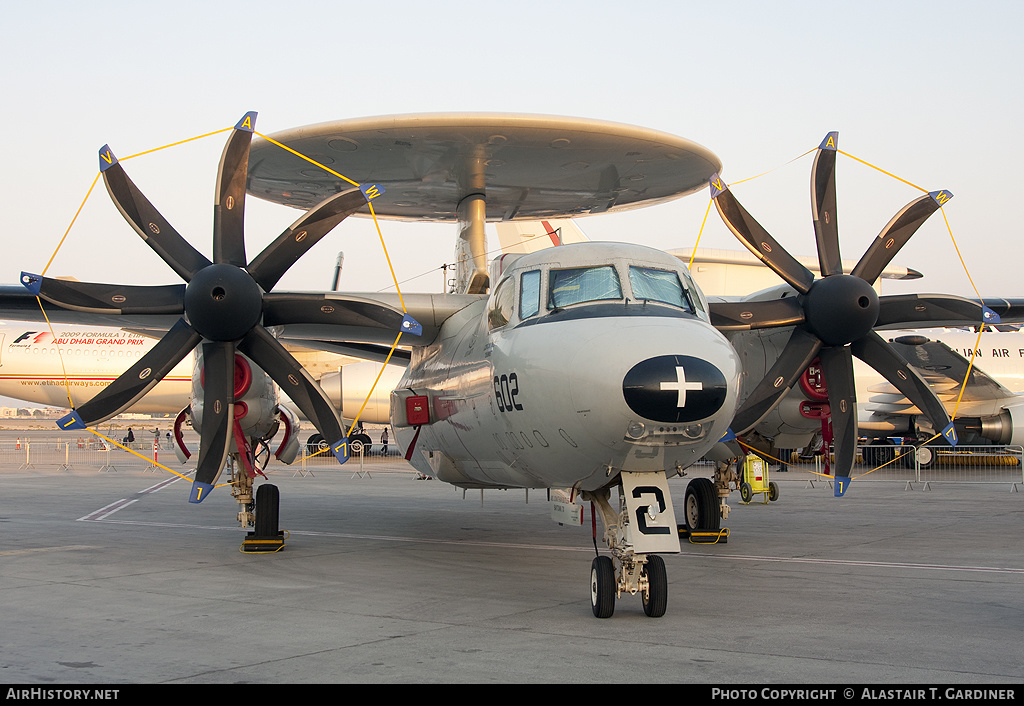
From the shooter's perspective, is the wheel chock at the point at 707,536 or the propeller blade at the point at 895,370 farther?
the wheel chock at the point at 707,536

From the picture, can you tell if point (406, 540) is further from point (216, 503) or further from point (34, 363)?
point (34, 363)

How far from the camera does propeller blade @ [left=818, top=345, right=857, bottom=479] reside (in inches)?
482

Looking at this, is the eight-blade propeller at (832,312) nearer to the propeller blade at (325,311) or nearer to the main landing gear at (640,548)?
the main landing gear at (640,548)

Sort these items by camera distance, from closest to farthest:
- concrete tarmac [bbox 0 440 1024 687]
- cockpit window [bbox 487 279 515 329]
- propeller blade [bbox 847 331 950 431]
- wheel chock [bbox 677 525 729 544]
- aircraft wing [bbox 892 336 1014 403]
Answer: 1. concrete tarmac [bbox 0 440 1024 687]
2. cockpit window [bbox 487 279 515 329]
3. propeller blade [bbox 847 331 950 431]
4. wheel chock [bbox 677 525 729 544]
5. aircraft wing [bbox 892 336 1014 403]

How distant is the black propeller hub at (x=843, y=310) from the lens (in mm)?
12414

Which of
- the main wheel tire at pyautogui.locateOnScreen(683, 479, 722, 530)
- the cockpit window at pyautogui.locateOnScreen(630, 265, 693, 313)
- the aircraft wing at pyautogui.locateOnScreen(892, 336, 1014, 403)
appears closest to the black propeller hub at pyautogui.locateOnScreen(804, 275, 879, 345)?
the main wheel tire at pyautogui.locateOnScreen(683, 479, 722, 530)

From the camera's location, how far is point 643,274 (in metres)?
9.17

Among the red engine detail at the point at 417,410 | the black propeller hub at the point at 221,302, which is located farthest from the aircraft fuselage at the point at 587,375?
the black propeller hub at the point at 221,302

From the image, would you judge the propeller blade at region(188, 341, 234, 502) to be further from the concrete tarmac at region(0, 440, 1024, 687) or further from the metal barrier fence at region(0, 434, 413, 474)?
the metal barrier fence at region(0, 434, 413, 474)

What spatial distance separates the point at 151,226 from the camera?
12047 mm

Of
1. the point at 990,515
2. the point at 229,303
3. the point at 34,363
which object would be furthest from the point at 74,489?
the point at 990,515

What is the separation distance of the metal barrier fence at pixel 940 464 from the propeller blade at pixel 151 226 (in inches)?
967

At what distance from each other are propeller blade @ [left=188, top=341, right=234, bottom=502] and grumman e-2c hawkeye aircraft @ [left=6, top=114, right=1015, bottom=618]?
0.03 metres

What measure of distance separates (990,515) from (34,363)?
1642 inches
